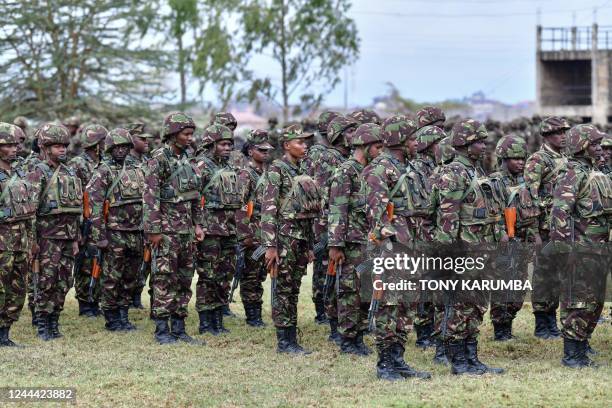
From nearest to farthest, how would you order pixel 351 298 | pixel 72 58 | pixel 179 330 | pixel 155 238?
1. pixel 351 298
2. pixel 155 238
3. pixel 179 330
4. pixel 72 58

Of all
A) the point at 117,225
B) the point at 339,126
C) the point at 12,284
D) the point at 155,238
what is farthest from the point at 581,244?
the point at 12,284

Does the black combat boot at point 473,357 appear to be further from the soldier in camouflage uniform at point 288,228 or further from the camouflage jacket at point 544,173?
the camouflage jacket at point 544,173

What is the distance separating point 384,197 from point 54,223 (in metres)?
4.32

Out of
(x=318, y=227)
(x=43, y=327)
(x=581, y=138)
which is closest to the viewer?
(x=581, y=138)

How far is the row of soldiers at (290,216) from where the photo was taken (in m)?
9.53

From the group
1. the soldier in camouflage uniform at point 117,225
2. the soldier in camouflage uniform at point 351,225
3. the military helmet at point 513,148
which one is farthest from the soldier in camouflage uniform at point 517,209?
the soldier in camouflage uniform at point 117,225

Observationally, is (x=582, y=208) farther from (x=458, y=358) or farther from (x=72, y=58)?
(x=72, y=58)

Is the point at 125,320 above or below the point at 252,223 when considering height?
below

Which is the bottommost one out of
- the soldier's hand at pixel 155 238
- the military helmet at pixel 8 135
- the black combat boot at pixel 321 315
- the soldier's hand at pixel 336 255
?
the black combat boot at pixel 321 315

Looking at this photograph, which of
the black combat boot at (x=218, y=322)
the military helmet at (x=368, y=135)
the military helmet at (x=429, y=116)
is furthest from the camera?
the military helmet at (x=429, y=116)

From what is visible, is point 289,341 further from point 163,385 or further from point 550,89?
point 550,89

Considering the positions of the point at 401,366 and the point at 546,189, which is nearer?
the point at 401,366

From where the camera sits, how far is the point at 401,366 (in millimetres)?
9398

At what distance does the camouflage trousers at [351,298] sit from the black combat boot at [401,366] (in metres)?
1.07
